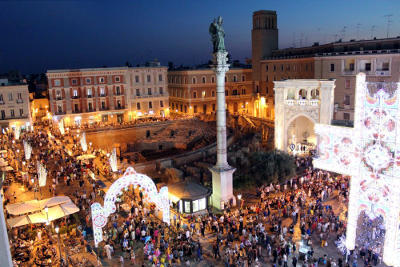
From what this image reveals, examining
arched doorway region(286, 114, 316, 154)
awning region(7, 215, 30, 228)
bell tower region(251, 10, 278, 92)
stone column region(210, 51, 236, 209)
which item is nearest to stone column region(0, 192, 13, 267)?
awning region(7, 215, 30, 228)

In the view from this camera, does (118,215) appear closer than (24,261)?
No

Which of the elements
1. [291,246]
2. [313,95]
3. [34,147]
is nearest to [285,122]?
[313,95]

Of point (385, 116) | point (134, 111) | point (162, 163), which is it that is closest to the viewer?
point (385, 116)

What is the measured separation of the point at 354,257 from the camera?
16031 millimetres

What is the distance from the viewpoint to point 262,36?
56.4 metres

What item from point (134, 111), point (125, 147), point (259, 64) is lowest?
point (125, 147)

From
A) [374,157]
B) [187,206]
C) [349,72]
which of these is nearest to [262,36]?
Result: [349,72]

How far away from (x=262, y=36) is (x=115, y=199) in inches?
1761

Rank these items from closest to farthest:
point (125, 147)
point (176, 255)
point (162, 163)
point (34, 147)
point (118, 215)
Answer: point (176, 255) → point (118, 215) → point (162, 163) → point (34, 147) → point (125, 147)

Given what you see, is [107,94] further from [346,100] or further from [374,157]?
[374,157]

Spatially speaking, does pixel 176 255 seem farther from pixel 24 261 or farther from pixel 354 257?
pixel 354 257

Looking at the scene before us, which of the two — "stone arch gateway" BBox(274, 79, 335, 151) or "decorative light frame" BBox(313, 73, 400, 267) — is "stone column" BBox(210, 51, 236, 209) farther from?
"stone arch gateway" BBox(274, 79, 335, 151)

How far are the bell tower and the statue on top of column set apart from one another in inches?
1441

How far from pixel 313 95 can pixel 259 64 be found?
24.6 m
